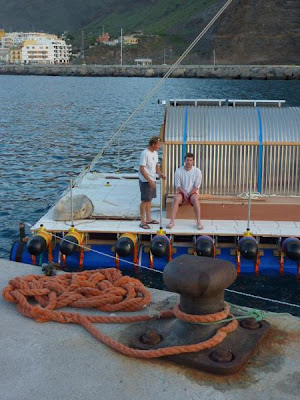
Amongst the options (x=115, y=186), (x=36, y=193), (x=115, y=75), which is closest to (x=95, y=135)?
(x=36, y=193)

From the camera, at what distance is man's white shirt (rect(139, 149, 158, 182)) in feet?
50.5

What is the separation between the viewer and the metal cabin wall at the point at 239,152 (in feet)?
54.0

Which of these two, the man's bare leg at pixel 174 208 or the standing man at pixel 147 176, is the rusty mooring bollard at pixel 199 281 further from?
the standing man at pixel 147 176

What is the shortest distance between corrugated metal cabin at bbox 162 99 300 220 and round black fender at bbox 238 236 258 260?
2362 mm

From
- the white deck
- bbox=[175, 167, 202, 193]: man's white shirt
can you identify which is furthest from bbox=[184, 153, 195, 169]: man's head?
the white deck

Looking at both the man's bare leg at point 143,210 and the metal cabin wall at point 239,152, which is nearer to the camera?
the man's bare leg at point 143,210

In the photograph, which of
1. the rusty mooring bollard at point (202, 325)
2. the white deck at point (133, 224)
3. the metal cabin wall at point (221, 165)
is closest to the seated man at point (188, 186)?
the white deck at point (133, 224)

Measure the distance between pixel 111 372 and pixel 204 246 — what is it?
809cm

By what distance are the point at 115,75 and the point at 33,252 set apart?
18865cm

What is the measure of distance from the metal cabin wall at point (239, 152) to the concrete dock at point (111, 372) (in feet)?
30.5

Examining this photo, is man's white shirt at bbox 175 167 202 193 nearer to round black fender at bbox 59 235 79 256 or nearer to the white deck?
the white deck

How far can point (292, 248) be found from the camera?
1442 centimetres

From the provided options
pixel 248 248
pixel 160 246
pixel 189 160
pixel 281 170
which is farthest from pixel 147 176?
pixel 281 170

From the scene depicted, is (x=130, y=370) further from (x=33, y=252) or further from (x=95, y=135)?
(x=95, y=135)
